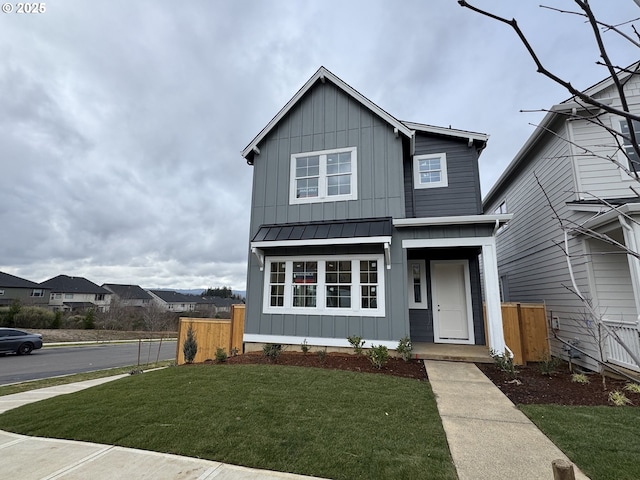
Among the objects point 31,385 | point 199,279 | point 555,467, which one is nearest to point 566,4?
point 555,467

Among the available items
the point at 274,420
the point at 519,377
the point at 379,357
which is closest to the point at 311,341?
the point at 379,357

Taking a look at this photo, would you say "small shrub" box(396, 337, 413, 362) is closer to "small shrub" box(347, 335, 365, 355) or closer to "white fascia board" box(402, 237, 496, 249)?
"small shrub" box(347, 335, 365, 355)

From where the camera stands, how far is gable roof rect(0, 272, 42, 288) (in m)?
40.8

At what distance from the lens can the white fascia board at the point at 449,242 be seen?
324 inches

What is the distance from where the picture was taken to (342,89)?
32.8 ft

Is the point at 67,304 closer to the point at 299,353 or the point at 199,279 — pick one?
the point at 199,279

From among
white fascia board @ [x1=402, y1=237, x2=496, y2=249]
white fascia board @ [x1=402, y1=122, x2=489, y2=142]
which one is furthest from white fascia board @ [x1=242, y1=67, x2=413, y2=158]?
white fascia board @ [x1=402, y1=237, x2=496, y2=249]

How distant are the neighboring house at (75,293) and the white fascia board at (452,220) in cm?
5152

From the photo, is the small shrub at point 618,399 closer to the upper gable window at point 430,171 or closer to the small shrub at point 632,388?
the small shrub at point 632,388

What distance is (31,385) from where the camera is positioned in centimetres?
976

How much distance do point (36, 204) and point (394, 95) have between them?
35.8 meters

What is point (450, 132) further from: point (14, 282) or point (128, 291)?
point (128, 291)

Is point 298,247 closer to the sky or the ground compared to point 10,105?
closer to the ground

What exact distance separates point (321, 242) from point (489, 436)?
18.3 feet
